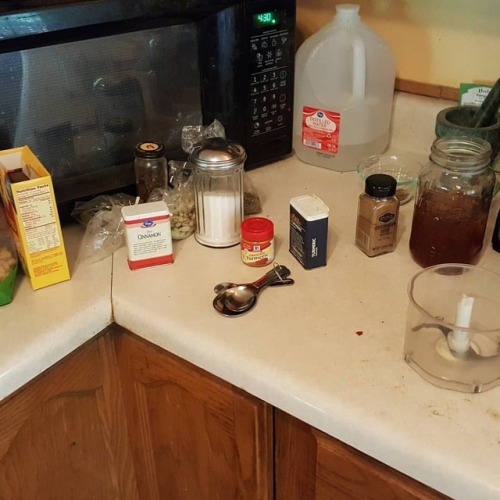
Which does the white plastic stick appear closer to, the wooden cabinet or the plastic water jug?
the wooden cabinet

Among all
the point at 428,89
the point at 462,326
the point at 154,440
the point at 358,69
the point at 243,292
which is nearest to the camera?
the point at 462,326

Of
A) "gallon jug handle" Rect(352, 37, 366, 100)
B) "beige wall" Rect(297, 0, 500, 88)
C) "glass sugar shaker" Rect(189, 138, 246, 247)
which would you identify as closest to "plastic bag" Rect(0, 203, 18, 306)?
"glass sugar shaker" Rect(189, 138, 246, 247)

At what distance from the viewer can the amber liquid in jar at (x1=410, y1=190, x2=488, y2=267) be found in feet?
2.69

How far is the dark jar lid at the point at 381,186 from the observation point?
2.72 ft

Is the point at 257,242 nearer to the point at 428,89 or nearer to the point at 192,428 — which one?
the point at 192,428

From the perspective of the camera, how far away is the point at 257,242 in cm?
85

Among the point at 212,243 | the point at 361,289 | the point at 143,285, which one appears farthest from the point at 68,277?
the point at 361,289

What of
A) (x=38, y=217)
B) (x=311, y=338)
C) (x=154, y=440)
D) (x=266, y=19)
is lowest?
(x=154, y=440)

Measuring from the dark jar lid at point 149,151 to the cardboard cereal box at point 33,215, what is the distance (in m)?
0.16

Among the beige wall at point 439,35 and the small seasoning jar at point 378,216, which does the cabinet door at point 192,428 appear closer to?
the small seasoning jar at point 378,216

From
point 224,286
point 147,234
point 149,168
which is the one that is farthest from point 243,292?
point 149,168

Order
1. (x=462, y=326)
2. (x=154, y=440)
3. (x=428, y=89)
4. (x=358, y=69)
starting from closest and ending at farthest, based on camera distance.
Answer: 1. (x=462, y=326)
2. (x=154, y=440)
3. (x=358, y=69)
4. (x=428, y=89)

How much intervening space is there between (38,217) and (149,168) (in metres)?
0.21

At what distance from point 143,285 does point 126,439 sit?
25 cm
